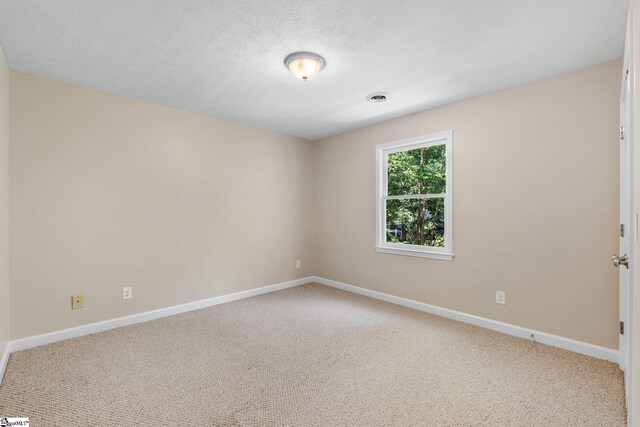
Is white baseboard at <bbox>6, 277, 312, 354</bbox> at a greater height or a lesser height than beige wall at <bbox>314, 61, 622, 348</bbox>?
lesser

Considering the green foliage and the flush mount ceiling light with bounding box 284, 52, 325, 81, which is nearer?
the flush mount ceiling light with bounding box 284, 52, 325, 81

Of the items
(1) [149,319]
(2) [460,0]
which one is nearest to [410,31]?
(2) [460,0]

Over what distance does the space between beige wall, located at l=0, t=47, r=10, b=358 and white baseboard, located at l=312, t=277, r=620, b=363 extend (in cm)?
353

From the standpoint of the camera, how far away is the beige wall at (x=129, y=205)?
8.73ft

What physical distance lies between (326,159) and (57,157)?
125 inches

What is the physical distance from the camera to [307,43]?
215cm

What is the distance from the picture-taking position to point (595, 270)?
248 centimetres

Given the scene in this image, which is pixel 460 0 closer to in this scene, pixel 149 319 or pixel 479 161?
pixel 479 161

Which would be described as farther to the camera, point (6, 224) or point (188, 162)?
point (188, 162)

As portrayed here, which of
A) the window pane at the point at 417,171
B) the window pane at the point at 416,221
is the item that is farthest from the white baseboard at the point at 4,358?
the window pane at the point at 417,171

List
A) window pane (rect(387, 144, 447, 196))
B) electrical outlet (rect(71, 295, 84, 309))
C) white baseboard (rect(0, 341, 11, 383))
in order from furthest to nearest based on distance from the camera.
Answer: window pane (rect(387, 144, 447, 196)) < electrical outlet (rect(71, 295, 84, 309)) < white baseboard (rect(0, 341, 11, 383))

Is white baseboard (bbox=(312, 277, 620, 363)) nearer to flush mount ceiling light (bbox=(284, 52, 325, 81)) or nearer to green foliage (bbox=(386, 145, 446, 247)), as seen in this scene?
green foliage (bbox=(386, 145, 446, 247))

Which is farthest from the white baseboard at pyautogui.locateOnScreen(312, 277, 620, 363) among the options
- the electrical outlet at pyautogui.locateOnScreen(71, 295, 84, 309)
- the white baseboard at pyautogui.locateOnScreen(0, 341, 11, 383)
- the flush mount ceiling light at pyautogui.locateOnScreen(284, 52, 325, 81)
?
the white baseboard at pyautogui.locateOnScreen(0, 341, 11, 383)

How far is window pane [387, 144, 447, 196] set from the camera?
3.56 metres
